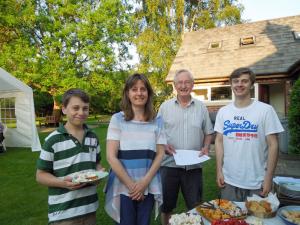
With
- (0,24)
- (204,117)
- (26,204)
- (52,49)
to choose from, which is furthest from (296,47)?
(0,24)

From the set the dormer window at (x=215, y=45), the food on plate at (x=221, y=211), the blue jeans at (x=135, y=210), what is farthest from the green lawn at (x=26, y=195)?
the dormer window at (x=215, y=45)

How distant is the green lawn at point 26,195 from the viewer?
4434mm

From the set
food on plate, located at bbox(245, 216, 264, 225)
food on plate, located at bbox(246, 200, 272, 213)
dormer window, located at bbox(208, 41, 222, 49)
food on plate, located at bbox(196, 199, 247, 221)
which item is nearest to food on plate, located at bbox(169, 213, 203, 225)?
food on plate, located at bbox(196, 199, 247, 221)

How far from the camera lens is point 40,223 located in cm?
425

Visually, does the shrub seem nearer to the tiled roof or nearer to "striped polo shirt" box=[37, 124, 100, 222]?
the tiled roof

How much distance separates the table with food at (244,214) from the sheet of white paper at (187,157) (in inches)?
21.1

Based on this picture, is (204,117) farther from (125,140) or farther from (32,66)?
(32,66)

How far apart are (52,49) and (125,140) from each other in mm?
19433

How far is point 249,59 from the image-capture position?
13.7m

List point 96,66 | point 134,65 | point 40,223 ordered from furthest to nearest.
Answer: point 134,65 < point 96,66 < point 40,223

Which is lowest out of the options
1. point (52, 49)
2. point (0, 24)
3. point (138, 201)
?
point (138, 201)

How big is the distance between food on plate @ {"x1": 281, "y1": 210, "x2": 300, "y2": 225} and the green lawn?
2.40 metres

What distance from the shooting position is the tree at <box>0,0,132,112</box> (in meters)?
18.8

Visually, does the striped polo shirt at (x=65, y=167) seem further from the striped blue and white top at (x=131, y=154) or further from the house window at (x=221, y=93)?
the house window at (x=221, y=93)
